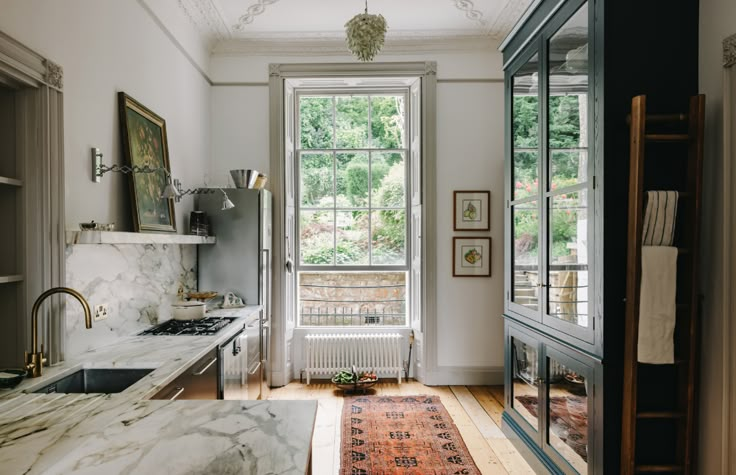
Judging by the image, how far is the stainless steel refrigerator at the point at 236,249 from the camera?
12.5 feet

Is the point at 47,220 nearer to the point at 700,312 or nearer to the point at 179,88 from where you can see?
the point at 179,88

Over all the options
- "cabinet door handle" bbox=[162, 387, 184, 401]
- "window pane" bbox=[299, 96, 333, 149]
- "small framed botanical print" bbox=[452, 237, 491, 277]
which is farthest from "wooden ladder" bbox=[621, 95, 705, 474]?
"window pane" bbox=[299, 96, 333, 149]

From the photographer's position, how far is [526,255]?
2.84 m

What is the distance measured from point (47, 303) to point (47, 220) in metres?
0.37

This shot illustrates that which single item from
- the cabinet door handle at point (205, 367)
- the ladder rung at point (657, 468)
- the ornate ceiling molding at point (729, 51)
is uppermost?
the ornate ceiling molding at point (729, 51)

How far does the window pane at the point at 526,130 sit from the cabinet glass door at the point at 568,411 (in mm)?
1041

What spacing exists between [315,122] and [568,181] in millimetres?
2972

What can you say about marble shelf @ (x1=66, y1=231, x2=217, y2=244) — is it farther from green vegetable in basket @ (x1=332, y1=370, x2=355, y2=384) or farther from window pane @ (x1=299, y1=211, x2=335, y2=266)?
green vegetable in basket @ (x1=332, y1=370, x2=355, y2=384)

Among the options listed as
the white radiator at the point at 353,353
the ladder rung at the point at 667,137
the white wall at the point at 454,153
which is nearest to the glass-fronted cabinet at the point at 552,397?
the ladder rung at the point at 667,137

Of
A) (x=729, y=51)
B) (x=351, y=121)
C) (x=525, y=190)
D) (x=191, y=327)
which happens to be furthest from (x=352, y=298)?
(x=729, y=51)

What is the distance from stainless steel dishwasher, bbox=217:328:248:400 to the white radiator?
3.86ft

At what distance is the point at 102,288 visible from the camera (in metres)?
2.44

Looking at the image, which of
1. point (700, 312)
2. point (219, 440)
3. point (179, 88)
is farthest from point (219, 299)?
point (700, 312)

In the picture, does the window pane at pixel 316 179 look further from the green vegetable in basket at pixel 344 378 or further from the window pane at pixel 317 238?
the green vegetable in basket at pixel 344 378
